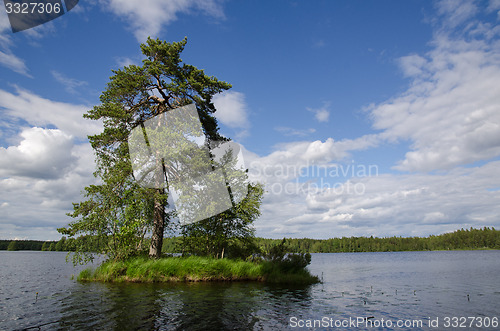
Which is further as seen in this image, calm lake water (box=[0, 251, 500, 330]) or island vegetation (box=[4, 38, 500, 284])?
island vegetation (box=[4, 38, 500, 284])

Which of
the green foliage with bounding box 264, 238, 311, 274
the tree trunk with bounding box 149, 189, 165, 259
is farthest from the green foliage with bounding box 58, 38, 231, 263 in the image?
the green foliage with bounding box 264, 238, 311, 274

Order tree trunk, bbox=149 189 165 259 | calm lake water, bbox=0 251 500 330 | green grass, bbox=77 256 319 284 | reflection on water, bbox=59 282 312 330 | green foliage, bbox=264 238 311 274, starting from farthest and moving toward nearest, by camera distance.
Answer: green foliage, bbox=264 238 311 274 < tree trunk, bbox=149 189 165 259 < green grass, bbox=77 256 319 284 < calm lake water, bbox=0 251 500 330 < reflection on water, bbox=59 282 312 330

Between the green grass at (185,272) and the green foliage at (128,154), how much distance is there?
142 cm

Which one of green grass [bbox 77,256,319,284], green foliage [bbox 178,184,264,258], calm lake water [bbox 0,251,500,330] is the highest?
green foliage [bbox 178,184,264,258]

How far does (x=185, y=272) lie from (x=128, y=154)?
432 inches

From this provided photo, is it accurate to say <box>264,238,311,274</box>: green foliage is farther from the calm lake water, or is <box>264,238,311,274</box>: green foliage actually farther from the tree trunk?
the tree trunk

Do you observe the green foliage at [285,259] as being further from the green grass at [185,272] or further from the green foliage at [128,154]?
the green foliage at [128,154]

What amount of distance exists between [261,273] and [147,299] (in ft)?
40.1

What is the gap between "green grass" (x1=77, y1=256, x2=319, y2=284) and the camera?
23.0 metres

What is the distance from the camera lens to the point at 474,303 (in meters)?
18.1

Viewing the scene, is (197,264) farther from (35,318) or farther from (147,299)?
(35,318)

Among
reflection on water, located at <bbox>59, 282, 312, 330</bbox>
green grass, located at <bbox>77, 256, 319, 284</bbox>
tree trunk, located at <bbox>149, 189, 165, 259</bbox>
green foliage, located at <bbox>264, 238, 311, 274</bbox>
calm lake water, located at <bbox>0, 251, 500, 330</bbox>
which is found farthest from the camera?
green foliage, located at <bbox>264, 238, 311, 274</bbox>

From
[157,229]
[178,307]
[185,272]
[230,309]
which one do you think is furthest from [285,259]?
[178,307]

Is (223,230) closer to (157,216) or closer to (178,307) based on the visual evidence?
(157,216)
